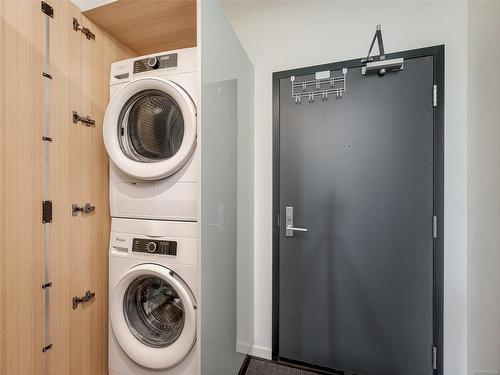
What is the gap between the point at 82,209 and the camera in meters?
1.33

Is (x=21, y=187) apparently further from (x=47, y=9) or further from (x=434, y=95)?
(x=434, y=95)

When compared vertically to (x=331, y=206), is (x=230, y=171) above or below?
above

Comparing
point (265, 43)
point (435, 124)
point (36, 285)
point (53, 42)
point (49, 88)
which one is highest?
point (265, 43)

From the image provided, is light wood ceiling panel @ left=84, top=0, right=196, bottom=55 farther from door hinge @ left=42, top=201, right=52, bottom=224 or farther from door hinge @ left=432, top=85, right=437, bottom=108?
door hinge @ left=432, top=85, right=437, bottom=108

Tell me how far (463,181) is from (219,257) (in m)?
1.52

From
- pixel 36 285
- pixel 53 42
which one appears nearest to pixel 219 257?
pixel 36 285

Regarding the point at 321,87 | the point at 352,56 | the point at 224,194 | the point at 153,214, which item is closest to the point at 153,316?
the point at 153,214

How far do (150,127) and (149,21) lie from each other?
0.64m

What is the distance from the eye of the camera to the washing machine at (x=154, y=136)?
4.01ft

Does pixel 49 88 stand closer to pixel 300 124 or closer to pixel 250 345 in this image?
pixel 300 124

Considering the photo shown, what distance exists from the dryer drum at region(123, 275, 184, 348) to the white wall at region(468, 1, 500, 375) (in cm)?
157

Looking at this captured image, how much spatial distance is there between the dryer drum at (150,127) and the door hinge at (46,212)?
433 millimetres

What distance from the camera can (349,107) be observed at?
162 centimetres

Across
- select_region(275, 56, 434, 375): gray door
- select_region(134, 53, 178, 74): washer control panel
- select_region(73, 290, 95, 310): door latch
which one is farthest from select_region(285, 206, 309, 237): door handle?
select_region(73, 290, 95, 310): door latch
